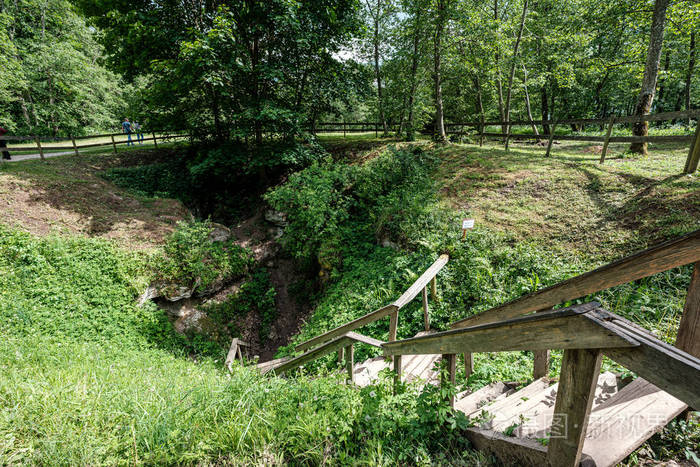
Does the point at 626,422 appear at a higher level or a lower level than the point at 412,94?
lower

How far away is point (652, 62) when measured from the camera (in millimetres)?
8289

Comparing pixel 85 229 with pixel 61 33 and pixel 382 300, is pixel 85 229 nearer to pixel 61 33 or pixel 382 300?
pixel 382 300

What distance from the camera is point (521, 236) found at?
651cm

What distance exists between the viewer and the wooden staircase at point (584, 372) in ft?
3.40

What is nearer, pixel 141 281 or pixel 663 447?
pixel 663 447

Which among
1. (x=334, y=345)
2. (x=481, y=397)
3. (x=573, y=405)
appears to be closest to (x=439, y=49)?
(x=334, y=345)

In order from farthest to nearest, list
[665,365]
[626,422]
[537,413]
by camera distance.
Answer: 1. [537,413]
2. [626,422]
3. [665,365]

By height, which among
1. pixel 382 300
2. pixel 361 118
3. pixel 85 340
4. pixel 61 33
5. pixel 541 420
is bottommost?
pixel 85 340

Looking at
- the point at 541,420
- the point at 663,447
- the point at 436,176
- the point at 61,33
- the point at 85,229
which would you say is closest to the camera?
the point at 663,447

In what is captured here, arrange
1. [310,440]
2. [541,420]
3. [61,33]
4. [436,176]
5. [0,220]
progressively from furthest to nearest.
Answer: [61,33] < [436,176] < [0,220] < [310,440] < [541,420]

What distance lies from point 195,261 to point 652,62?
15.0m

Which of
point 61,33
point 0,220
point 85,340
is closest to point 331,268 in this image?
point 85,340

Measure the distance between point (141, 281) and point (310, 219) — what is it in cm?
500

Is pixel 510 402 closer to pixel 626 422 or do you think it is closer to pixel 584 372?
pixel 626 422
